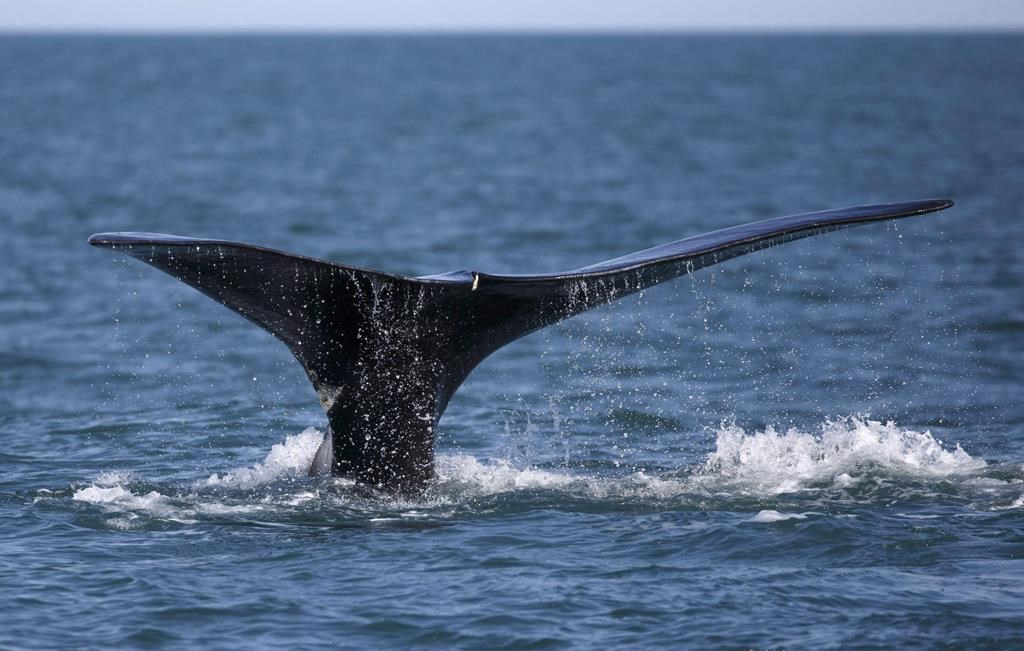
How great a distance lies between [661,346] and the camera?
49.5ft

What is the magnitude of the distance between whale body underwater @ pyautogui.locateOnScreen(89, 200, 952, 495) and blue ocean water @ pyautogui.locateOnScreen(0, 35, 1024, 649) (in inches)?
→ 18.4

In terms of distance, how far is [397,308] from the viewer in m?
7.61

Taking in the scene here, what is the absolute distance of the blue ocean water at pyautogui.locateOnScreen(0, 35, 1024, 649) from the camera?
714cm

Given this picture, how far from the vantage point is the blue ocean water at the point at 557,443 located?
714 cm

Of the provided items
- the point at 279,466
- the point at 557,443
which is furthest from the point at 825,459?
the point at 279,466

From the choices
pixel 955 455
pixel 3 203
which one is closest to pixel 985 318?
pixel 955 455

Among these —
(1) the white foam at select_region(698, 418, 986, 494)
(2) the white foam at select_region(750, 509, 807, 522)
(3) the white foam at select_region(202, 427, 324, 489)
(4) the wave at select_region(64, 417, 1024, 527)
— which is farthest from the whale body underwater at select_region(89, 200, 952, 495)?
(1) the white foam at select_region(698, 418, 986, 494)

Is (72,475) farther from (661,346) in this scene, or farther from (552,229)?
(552,229)

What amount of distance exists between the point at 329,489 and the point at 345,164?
114ft

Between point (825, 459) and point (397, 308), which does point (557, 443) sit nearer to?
point (825, 459)

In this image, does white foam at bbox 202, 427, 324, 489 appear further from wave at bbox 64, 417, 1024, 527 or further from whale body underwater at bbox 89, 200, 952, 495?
whale body underwater at bbox 89, 200, 952, 495

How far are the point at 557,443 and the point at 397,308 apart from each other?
136 inches

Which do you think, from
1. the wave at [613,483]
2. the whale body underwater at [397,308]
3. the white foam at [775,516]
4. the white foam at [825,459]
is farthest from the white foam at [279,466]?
the white foam at [775,516]

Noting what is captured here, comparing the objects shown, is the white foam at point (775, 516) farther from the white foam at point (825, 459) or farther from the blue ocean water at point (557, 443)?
the white foam at point (825, 459)
